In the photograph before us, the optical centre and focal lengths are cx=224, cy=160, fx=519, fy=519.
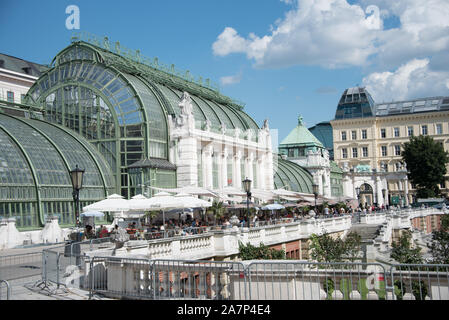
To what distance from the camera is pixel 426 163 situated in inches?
3110

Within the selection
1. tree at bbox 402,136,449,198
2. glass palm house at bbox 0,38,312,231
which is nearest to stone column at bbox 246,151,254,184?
glass palm house at bbox 0,38,312,231

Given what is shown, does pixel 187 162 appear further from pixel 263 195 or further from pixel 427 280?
pixel 427 280

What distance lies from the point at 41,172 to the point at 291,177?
3432cm

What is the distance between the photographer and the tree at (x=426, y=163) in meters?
79.1

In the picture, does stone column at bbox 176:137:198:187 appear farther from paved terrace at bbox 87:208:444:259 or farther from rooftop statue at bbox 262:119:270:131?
rooftop statue at bbox 262:119:270:131

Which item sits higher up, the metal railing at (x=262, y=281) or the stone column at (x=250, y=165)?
the stone column at (x=250, y=165)

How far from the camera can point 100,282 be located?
13.8 meters

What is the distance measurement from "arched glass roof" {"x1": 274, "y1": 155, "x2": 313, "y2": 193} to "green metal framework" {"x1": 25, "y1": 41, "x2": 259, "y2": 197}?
600 inches

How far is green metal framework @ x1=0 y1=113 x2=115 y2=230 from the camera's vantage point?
30141mm

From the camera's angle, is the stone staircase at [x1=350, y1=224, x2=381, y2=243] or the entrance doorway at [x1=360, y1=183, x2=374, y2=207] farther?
the entrance doorway at [x1=360, y1=183, x2=374, y2=207]

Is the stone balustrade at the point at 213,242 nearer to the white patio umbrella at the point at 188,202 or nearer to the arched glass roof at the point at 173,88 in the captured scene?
the white patio umbrella at the point at 188,202

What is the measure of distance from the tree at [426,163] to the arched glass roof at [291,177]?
23221 millimetres

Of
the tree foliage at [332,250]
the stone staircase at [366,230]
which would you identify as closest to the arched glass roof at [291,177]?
the stone staircase at [366,230]
